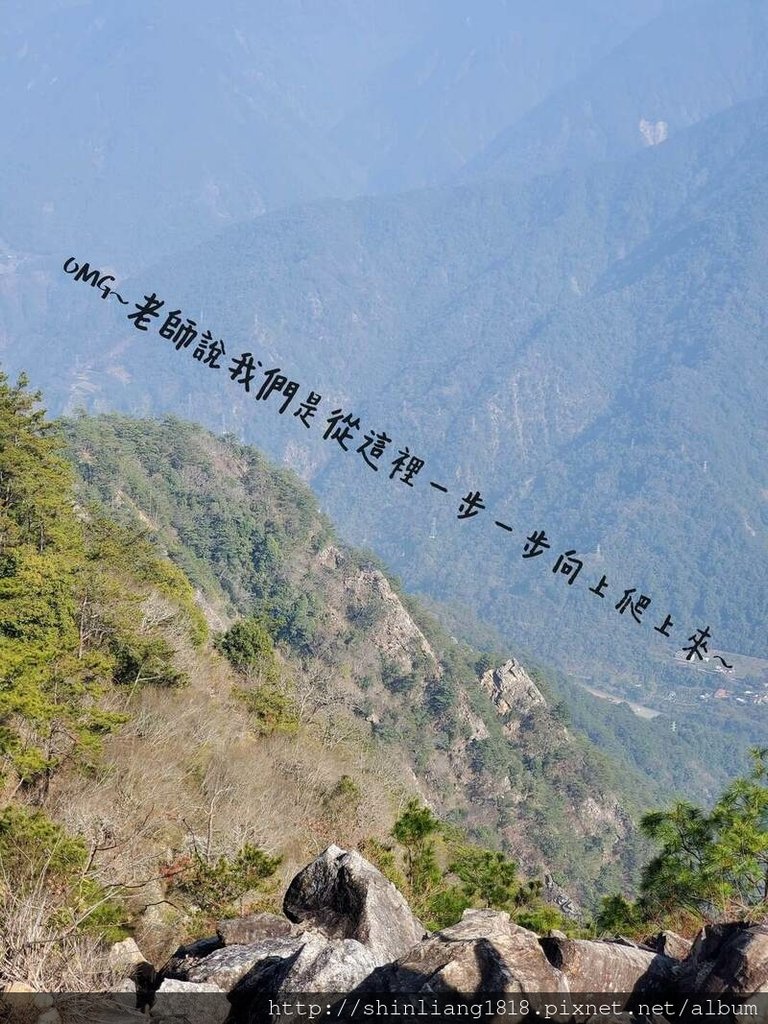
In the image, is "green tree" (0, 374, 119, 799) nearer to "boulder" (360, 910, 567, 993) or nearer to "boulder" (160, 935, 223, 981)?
"boulder" (160, 935, 223, 981)

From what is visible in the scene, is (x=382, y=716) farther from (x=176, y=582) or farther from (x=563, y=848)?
(x=176, y=582)

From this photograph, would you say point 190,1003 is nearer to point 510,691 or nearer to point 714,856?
point 714,856

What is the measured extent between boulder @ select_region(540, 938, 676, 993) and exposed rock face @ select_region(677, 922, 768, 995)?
205 millimetres

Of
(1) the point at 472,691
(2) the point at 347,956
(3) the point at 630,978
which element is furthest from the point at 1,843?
(1) the point at 472,691

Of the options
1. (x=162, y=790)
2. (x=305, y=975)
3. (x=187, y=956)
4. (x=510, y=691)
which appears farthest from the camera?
(x=510, y=691)

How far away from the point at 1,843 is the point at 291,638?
55777 millimetres

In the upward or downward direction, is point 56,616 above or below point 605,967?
below

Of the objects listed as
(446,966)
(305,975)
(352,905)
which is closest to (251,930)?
(352,905)

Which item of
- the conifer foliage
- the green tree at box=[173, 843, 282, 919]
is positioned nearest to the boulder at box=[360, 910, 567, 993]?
the green tree at box=[173, 843, 282, 919]

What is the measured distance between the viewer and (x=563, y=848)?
6191 cm

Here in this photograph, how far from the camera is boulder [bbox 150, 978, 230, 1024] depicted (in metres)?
7.70

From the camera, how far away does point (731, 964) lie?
7.11 meters

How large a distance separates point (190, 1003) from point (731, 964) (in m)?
4.53

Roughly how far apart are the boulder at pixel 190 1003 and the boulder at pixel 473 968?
4.52 feet
